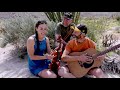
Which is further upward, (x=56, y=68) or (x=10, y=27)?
(x=10, y=27)

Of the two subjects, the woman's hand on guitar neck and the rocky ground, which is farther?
the rocky ground

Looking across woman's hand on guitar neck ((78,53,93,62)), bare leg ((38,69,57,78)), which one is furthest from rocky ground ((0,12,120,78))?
woman's hand on guitar neck ((78,53,93,62))

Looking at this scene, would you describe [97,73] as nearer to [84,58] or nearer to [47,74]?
[84,58]

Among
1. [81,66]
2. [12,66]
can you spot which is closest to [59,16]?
[12,66]

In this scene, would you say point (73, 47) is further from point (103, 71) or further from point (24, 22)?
point (24, 22)

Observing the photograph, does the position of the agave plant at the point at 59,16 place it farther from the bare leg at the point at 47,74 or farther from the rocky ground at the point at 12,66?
the bare leg at the point at 47,74

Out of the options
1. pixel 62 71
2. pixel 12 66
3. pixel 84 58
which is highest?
pixel 84 58

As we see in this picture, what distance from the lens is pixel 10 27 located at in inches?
229

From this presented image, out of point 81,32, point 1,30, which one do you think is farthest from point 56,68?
point 1,30

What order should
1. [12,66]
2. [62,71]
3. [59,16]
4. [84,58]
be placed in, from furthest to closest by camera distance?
[59,16]
[12,66]
[62,71]
[84,58]

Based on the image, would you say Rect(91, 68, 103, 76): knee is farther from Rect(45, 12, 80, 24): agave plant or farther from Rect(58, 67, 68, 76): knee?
Rect(45, 12, 80, 24): agave plant

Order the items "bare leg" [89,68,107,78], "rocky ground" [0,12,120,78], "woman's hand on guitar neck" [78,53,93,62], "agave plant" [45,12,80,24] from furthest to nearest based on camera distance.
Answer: "agave plant" [45,12,80,24]
"rocky ground" [0,12,120,78]
"bare leg" [89,68,107,78]
"woman's hand on guitar neck" [78,53,93,62]

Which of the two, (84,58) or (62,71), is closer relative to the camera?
(84,58)
